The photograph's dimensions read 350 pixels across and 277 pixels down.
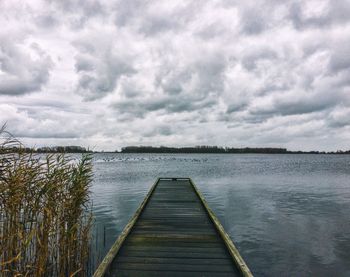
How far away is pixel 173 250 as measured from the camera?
6.70 meters

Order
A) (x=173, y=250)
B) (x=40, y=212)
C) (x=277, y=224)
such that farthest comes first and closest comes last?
(x=277, y=224), (x=40, y=212), (x=173, y=250)

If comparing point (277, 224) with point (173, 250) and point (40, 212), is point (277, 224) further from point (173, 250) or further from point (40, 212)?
point (40, 212)

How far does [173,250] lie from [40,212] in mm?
3958

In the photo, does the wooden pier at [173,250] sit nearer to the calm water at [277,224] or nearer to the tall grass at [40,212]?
the tall grass at [40,212]

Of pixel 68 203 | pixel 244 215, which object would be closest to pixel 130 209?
pixel 244 215

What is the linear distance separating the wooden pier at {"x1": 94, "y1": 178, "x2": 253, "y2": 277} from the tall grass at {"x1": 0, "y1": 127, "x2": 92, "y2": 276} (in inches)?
56.3

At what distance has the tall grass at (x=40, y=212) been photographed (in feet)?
19.2

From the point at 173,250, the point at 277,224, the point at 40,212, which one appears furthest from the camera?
the point at 277,224

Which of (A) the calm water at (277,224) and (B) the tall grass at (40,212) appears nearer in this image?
(B) the tall grass at (40,212)

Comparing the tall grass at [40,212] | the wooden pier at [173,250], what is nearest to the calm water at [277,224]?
the wooden pier at [173,250]

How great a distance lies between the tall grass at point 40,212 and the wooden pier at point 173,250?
1431mm

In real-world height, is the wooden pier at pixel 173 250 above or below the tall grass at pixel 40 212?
below

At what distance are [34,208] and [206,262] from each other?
4.60 metres

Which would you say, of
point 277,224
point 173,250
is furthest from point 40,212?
point 277,224
